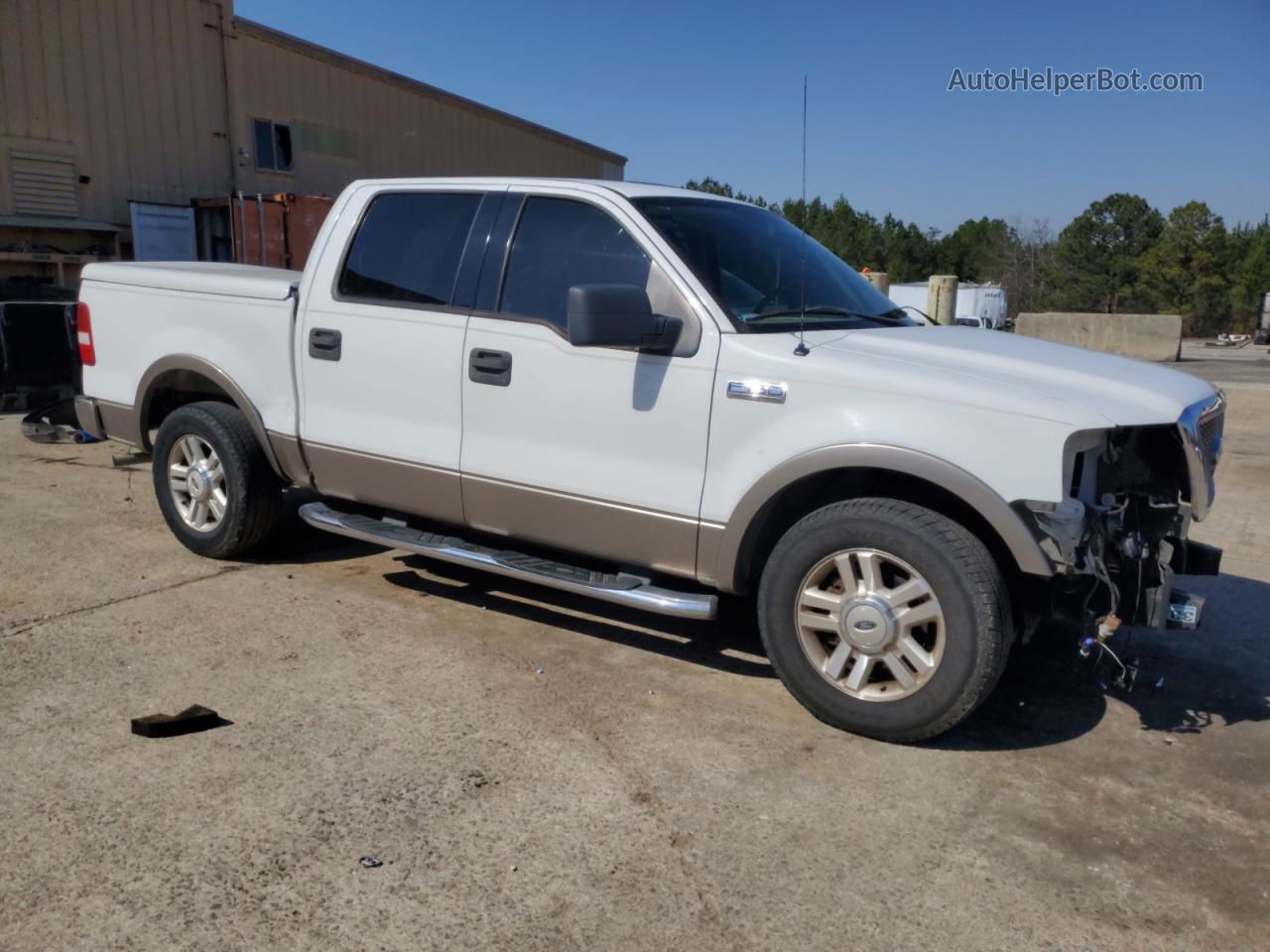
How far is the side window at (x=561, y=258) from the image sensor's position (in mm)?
4234

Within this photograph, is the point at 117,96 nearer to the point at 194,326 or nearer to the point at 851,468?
the point at 194,326

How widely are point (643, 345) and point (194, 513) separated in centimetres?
315

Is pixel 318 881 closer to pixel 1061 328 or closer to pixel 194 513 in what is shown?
pixel 194 513

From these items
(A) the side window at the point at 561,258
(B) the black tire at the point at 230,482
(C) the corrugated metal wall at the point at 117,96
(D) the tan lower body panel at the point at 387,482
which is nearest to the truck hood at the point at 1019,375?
(A) the side window at the point at 561,258

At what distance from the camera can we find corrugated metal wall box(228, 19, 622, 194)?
63.9 ft

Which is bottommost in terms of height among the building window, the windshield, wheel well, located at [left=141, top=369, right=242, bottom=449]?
wheel well, located at [left=141, top=369, right=242, bottom=449]

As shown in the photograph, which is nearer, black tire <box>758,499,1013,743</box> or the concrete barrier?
black tire <box>758,499,1013,743</box>

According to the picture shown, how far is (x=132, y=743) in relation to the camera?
11.7ft

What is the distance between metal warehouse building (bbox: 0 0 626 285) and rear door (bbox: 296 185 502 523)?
13614 millimetres

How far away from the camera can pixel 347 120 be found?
21734 mm

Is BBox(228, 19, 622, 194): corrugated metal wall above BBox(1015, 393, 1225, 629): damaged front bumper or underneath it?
above

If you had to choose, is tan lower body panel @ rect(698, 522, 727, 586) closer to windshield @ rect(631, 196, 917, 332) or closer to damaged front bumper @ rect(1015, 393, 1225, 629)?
windshield @ rect(631, 196, 917, 332)

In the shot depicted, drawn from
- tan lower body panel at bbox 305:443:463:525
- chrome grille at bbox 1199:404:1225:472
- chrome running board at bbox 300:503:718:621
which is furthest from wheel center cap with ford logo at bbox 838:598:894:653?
tan lower body panel at bbox 305:443:463:525

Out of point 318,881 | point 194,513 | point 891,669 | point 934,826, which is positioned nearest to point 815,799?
point 934,826
